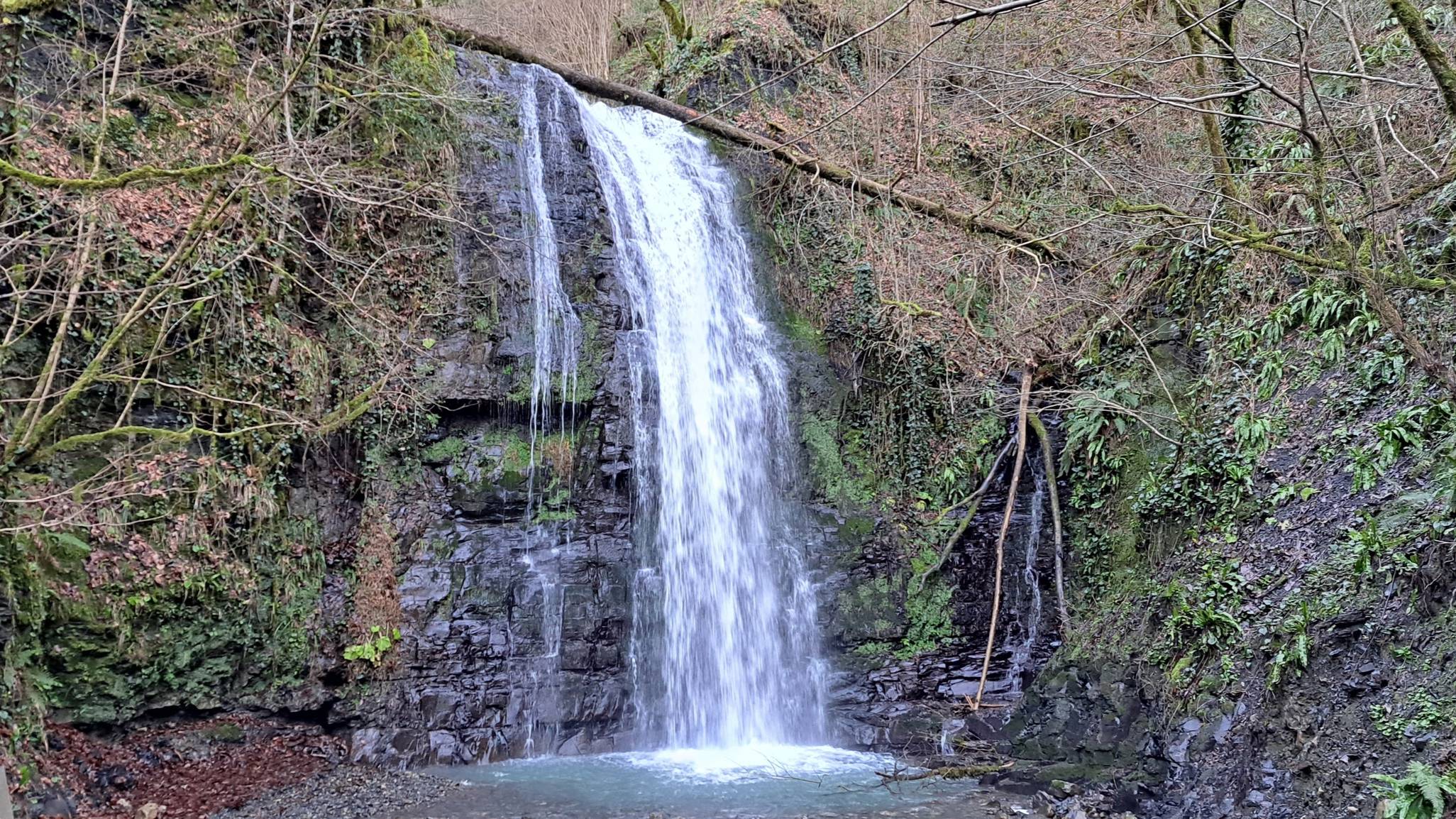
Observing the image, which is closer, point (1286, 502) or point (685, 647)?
point (1286, 502)

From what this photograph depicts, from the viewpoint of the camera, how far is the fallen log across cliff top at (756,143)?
10250 mm

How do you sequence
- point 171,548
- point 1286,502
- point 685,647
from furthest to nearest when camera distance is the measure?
point 685,647 < point 171,548 < point 1286,502

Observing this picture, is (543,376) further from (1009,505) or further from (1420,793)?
(1420,793)

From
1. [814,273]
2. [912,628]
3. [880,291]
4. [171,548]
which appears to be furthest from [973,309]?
[171,548]

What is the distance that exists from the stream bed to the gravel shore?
0.24 meters

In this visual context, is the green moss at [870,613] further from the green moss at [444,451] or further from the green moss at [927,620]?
the green moss at [444,451]

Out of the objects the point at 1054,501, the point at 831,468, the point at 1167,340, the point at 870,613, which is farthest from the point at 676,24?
the point at 870,613

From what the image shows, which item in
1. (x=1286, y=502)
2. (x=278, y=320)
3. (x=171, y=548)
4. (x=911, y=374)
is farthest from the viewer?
(x=911, y=374)

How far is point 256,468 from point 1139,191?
966 centimetres

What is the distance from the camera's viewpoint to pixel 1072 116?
39.3ft

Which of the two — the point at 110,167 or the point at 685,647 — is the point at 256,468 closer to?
the point at 110,167

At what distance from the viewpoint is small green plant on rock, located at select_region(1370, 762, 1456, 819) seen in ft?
12.6

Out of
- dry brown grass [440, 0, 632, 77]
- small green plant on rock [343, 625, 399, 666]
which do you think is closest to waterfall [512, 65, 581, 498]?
small green plant on rock [343, 625, 399, 666]

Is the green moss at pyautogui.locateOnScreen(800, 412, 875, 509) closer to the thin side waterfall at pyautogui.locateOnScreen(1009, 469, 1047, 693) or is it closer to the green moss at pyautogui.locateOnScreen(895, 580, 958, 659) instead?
the green moss at pyautogui.locateOnScreen(895, 580, 958, 659)
